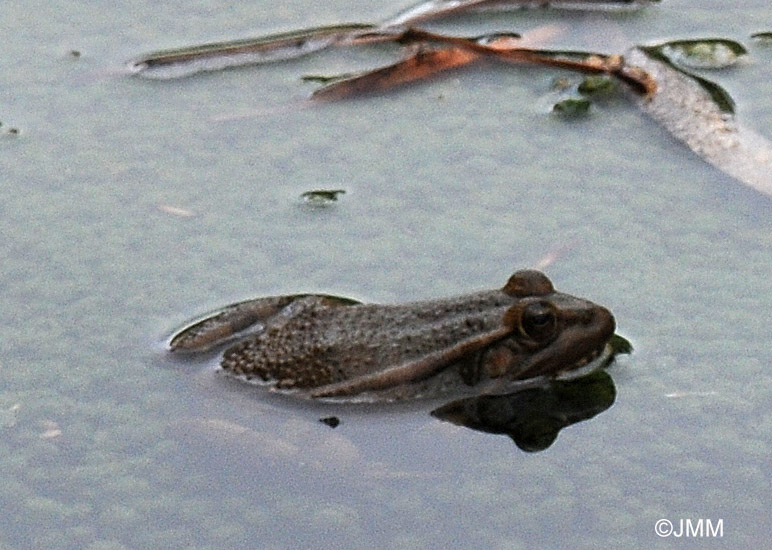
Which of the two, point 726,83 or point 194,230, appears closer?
point 194,230

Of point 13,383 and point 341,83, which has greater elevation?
point 341,83

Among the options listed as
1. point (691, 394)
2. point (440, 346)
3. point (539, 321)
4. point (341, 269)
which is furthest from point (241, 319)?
point (691, 394)

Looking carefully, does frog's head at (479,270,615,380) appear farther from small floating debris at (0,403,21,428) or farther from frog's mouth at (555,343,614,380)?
small floating debris at (0,403,21,428)

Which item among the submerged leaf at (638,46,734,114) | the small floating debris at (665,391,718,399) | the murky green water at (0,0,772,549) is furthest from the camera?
the submerged leaf at (638,46,734,114)

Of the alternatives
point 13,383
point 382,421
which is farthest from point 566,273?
point 13,383

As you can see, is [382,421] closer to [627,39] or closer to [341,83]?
[341,83]
